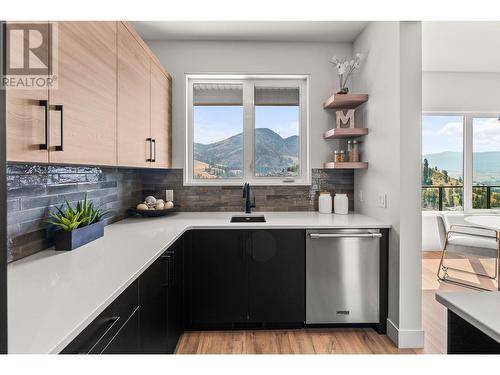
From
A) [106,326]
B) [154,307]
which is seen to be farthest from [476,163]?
[106,326]

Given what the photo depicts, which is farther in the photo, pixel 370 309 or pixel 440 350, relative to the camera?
pixel 370 309

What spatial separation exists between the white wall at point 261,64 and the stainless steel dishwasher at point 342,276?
1.03 meters

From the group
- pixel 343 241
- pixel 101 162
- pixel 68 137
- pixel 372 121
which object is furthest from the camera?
pixel 372 121

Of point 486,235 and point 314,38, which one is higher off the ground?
point 314,38

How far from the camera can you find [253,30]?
3059 mm

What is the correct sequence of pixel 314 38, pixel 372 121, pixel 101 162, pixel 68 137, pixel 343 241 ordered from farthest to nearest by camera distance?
pixel 314 38, pixel 372 121, pixel 343 241, pixel 101 162, pixel 68 137

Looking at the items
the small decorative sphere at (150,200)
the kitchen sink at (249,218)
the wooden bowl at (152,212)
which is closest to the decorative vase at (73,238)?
the wooden bowl at (152,212)

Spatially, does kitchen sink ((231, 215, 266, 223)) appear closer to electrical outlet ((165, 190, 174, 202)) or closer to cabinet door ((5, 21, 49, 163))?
electrical outlet ((165, 190, 174, 202))

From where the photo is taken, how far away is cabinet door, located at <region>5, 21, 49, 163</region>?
1.08m

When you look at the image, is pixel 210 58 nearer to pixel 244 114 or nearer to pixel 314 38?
pixel 244 114

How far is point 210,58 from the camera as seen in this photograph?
330 centimetres

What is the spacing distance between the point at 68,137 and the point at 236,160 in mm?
2161

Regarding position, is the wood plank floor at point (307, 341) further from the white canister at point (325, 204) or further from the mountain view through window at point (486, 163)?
the mountain view through window at point (486, 163)

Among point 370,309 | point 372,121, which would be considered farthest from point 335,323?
point 372,121
